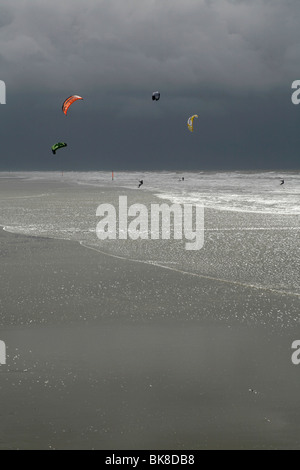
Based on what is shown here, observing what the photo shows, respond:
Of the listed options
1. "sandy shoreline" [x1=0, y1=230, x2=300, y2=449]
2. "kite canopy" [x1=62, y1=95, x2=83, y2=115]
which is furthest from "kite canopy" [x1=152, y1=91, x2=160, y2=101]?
"sandy shoreline" [x1=0, y1=230, x2=300, y2=449]

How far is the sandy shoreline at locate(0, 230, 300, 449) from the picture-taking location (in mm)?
3160

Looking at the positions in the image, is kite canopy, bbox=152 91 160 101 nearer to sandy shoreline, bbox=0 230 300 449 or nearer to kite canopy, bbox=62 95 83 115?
kite canopy, bbox=62 95 83 115

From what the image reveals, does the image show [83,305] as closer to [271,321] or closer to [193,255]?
[271,321]

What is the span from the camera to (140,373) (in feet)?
13.3

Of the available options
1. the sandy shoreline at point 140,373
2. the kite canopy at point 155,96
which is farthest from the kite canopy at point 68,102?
the sandy shoreline at point 140,373

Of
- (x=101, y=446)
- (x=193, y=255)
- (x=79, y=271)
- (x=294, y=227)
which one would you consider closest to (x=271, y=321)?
(x=101, y=446)

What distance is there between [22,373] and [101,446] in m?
1.26

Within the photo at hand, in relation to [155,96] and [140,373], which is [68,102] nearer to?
[155,96]

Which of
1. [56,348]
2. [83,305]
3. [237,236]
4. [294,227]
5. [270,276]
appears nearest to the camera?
[56,348]

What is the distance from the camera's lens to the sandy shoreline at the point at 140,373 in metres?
3.16

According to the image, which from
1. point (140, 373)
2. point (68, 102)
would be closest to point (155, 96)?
point (68, 102)

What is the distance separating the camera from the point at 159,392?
3.72 meters

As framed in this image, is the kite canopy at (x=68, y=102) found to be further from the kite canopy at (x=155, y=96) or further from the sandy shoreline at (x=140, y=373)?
the sandy shoreline at (x=140, y=373)

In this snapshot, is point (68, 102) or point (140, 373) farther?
point (68, 102)
